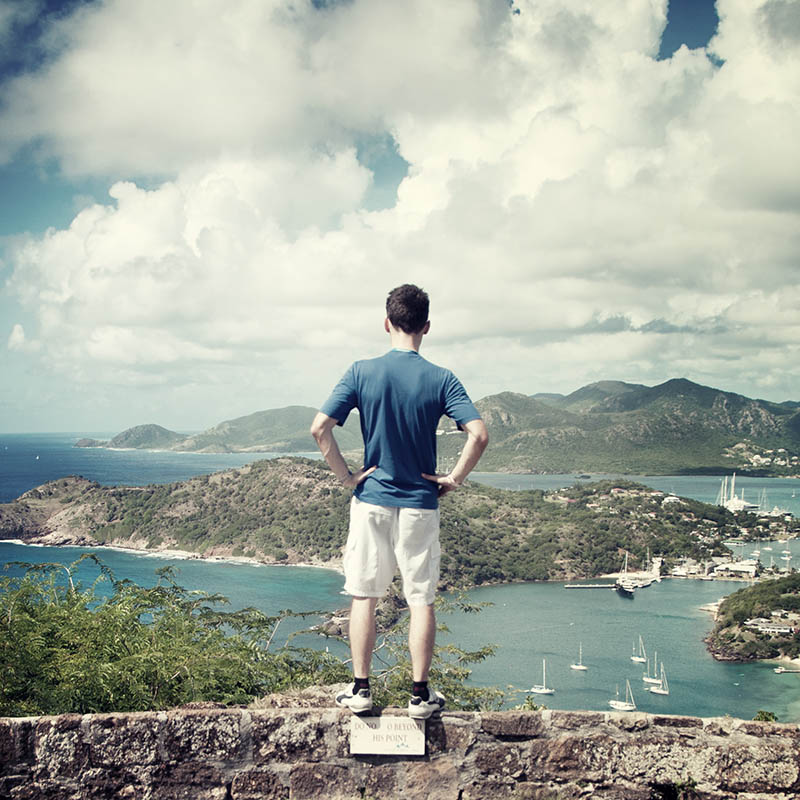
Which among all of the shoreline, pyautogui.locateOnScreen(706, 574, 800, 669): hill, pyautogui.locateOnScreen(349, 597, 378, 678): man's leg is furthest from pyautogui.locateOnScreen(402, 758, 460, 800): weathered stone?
the shoreline

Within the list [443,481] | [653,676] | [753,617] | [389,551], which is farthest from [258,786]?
[753,617]

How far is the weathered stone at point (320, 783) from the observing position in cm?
296

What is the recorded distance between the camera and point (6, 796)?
2.86 metres

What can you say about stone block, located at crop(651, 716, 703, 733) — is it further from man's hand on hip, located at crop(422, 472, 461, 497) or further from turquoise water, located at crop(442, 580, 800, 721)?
turquoise water, located at crop(442, 580, 800, 721)

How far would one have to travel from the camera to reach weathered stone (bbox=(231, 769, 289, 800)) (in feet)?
9.70

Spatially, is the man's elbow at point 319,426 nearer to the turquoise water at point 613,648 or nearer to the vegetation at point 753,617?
the turquoise water at point 613,648

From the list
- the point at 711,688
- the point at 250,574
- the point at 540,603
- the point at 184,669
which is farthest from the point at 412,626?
the point at 250,574

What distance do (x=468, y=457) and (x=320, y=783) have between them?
159cm

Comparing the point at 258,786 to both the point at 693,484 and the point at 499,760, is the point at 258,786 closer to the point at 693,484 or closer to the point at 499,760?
the point at 499,760

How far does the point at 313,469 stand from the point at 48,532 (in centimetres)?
4122

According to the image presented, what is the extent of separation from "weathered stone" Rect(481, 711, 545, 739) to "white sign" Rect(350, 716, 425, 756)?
0.31 metres

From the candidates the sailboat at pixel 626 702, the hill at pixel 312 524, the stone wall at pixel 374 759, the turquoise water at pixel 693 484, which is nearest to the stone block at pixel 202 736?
the stone wall at pixel 374 759

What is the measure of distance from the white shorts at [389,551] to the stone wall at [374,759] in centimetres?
57

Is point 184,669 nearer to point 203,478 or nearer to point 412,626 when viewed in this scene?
point 412,626
